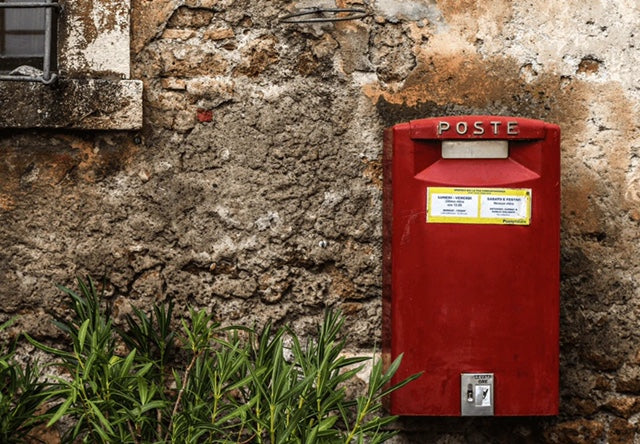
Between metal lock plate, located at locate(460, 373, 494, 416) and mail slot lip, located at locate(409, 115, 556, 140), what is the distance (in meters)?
0.76

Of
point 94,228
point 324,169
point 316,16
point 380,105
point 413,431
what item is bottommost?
point 413,431

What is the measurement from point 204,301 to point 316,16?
1.11 metres

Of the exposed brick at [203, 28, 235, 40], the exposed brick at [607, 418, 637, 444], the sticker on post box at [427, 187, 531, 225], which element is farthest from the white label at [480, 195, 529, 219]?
the exposed brick at [203, 28, 235, 40]

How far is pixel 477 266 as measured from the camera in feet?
7.96

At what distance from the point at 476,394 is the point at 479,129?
0.84 meters

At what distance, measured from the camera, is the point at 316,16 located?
276 centimetres

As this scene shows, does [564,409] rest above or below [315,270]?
below

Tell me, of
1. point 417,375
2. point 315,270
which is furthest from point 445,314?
point 315,270

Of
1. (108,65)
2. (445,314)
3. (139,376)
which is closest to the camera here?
(139,376)

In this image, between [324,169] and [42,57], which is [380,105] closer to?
[324,169]

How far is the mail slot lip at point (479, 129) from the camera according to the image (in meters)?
2.40

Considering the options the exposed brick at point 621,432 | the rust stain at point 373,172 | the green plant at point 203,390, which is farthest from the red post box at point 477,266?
the exposed brick at point 621,432

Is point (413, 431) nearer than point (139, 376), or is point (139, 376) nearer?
point (139, 376)

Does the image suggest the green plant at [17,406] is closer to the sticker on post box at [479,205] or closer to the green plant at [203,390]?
the green plant at [203,390]
